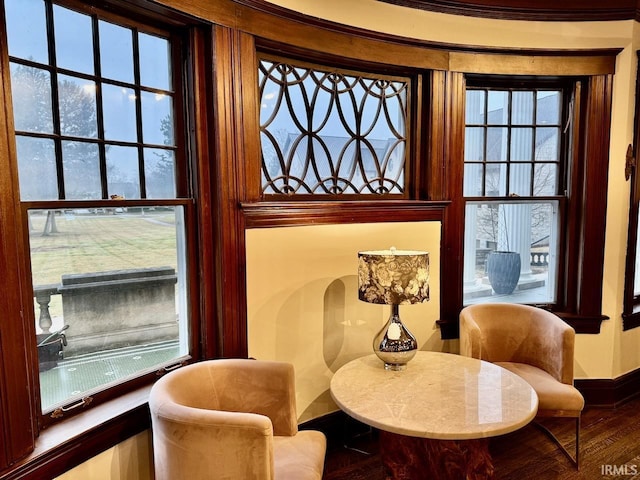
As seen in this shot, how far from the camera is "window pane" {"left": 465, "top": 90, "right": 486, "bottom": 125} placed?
3.02m

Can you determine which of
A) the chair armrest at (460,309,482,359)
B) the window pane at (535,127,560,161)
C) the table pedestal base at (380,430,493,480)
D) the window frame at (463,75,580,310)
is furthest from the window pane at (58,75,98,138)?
the window pane at (535,127,560,161)

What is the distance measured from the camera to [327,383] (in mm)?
2633

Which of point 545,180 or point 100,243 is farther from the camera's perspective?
point 545,180

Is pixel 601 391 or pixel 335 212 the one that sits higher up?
pixel 335 212

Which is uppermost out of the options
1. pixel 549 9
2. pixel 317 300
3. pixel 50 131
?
pixel 549 9

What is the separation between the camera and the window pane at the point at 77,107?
5.27 ft

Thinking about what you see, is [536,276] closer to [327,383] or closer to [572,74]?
[572,74]

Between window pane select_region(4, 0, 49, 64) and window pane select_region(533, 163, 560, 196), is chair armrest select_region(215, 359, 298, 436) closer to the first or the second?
window pane select_region(4, 0, 49, 64)

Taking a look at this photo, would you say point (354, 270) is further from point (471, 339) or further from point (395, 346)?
point (471, 339)

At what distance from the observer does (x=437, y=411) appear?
174 cm

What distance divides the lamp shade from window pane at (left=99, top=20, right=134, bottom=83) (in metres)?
1.36

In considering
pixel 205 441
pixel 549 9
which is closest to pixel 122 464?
pixel 205 441

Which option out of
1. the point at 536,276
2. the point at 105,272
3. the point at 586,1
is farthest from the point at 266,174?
the point at 586,1

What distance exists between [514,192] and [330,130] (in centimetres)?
149
